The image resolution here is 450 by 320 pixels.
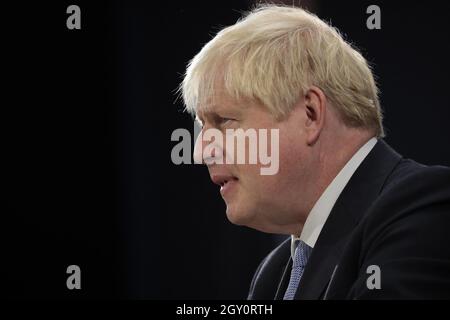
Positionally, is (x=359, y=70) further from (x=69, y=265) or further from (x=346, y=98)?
(x=69, y=265)

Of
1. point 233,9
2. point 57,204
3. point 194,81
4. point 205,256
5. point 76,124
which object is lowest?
point 205,256

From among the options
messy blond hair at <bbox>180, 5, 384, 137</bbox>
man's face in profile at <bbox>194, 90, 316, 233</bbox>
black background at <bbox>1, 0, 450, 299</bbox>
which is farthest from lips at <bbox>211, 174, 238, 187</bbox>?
black background at <bbox>1, 0, 450, 299</bbox>

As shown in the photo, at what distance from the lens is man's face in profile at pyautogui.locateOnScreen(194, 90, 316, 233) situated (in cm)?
141

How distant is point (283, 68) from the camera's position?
1.40 meters

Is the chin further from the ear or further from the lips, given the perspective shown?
the ear

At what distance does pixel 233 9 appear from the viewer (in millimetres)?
1985

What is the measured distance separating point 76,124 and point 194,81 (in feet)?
2.45

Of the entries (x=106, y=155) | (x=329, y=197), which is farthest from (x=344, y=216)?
(x=106, y=155)

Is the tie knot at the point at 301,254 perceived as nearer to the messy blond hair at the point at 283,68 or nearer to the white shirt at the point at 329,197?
the white shirt at the point at 329,197

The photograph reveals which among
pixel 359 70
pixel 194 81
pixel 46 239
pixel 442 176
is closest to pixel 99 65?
pixel 46 239

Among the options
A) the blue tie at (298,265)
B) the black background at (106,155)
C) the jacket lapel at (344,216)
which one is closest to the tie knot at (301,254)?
the blue tie at (298,265)

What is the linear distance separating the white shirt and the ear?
0.08 m

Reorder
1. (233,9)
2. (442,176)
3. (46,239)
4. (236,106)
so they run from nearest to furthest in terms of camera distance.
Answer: (442,176)
(236,106)
(233,9)
(46,239)

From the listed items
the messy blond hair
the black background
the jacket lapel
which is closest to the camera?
the jacket lapel
